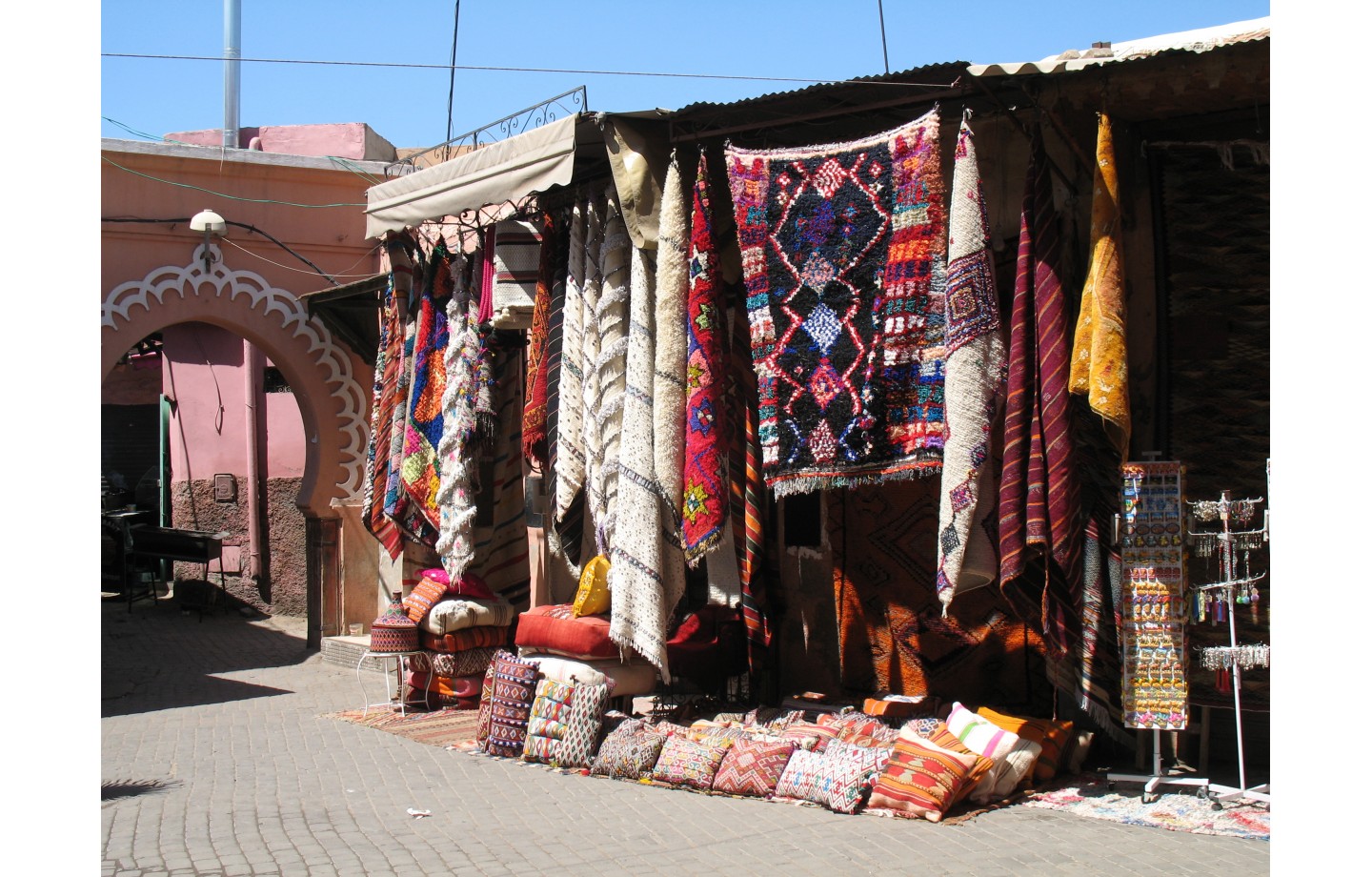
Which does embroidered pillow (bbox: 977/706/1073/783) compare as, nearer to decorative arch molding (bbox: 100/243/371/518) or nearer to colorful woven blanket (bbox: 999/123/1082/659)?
colorful woven blanket (bbox: 999/123/1082/659)

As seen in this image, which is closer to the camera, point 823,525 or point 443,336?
point 823,525

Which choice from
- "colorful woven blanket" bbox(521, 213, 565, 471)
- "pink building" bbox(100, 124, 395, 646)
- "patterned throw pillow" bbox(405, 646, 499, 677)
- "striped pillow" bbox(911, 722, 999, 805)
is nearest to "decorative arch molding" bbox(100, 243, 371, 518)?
"pink building" bbox(100, 124, 395, 646)

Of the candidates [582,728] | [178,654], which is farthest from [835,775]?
[178,654]

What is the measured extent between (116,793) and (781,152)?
4328 mm

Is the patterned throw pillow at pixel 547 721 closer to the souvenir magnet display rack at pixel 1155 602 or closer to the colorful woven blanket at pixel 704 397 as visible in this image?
the colorful woven blanket at pixel 704 397

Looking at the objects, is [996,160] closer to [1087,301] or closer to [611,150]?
[1087,301]

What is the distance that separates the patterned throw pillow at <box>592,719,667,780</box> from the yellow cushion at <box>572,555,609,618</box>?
2.57 feet

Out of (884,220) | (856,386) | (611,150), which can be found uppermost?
(611,150)

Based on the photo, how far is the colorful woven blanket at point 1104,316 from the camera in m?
5.40

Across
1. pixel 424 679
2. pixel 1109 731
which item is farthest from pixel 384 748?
pixel 1109 731

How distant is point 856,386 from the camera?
20.3 feet

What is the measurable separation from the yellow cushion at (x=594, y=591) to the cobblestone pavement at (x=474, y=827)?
91 cm

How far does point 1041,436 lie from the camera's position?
5746 mm

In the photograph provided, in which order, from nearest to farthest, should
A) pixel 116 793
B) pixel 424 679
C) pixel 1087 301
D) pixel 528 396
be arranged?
pixel 1087 301, pixel 116 793, pixel 528 396, pixel 424 679
